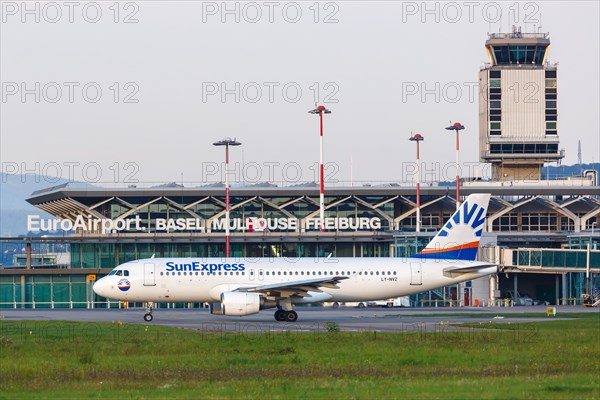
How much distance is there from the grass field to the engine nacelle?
10574 millimetres

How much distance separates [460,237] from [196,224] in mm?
44973

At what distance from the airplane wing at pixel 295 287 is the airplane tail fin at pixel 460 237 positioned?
25.0 feet

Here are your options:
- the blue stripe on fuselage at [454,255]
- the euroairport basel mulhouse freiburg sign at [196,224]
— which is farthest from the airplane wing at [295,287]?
the euroairport basel mulhouse freiburg sign at [196,224]

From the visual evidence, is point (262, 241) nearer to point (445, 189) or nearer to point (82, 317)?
point (445, 189)

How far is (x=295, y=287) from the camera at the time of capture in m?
64.2

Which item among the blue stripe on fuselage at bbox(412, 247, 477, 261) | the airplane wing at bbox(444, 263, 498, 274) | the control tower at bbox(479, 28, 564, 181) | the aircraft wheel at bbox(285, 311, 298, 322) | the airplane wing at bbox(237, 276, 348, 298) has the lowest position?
the aircraft wheel at bbox(285, 311, 298, 322)

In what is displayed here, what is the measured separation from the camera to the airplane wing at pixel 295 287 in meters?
63.9

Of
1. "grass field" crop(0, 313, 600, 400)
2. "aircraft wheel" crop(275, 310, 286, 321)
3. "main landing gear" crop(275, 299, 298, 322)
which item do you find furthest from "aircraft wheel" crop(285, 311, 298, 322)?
"grass field" crop(0, 313, 600, 400)

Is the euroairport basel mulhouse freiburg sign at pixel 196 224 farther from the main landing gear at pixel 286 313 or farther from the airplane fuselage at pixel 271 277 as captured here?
the main landing gear at pixel 286 313

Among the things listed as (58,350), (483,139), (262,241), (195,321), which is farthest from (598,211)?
(58,350)

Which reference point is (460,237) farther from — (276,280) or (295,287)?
(295,287)

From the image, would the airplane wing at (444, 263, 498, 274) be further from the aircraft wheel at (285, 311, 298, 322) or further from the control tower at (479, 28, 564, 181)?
the control tower at (479, 28, 564, 181)

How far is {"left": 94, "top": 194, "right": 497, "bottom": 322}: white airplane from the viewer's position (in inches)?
Result: 2554

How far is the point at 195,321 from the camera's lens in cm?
6394
